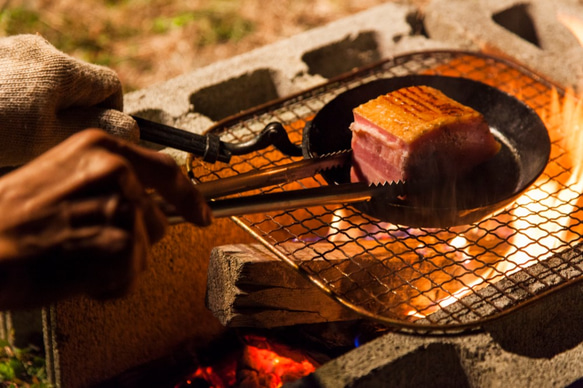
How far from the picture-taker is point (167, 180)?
1.57 metres

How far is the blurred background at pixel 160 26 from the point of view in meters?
5.45

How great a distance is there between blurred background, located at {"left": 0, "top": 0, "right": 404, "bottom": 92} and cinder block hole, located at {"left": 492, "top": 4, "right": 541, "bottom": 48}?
2.42m

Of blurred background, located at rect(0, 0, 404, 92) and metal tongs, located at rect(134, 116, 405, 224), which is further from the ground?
metal tongs, located at rect(134, 116, 405, 224)

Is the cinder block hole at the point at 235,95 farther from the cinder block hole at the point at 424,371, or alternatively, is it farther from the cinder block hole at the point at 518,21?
the cinder block hole at the point at 424,371

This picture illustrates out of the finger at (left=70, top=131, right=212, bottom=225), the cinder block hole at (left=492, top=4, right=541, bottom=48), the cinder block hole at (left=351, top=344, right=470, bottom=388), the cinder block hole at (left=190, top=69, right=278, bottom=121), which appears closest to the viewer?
the finger at (left=70, top=131, right=212, bottom=225)

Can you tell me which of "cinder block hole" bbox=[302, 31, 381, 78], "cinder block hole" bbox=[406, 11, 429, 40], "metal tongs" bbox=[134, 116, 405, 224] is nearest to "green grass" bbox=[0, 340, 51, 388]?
"metal tongs" bbox=[134, 116, 405, 224]

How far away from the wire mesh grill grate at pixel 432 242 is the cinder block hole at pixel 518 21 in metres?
0.46

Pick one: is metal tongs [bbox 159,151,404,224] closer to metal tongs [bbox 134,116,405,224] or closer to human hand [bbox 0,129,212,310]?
metal tongs [bbox 134,116,405,224]

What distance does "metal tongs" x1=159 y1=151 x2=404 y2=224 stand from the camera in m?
1.75

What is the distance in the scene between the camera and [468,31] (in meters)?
3.52

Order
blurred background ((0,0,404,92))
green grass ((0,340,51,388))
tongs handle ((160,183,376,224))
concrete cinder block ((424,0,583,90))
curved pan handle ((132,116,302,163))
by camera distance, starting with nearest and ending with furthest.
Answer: tongs handle ((160,183,376,224))
curved pan handle ((132,116,302,163))
green grass ((0,340,51,388))
concrete cinder block ((424,0,583,90))
blurred background ((0,0,404,92))

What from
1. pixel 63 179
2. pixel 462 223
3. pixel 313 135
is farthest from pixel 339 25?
pixel 63 179

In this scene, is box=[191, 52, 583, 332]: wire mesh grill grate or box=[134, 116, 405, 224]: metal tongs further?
box=[191, 52, 583, 332]: wire mesh grill grate

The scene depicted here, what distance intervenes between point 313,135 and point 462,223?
2.61 feet
